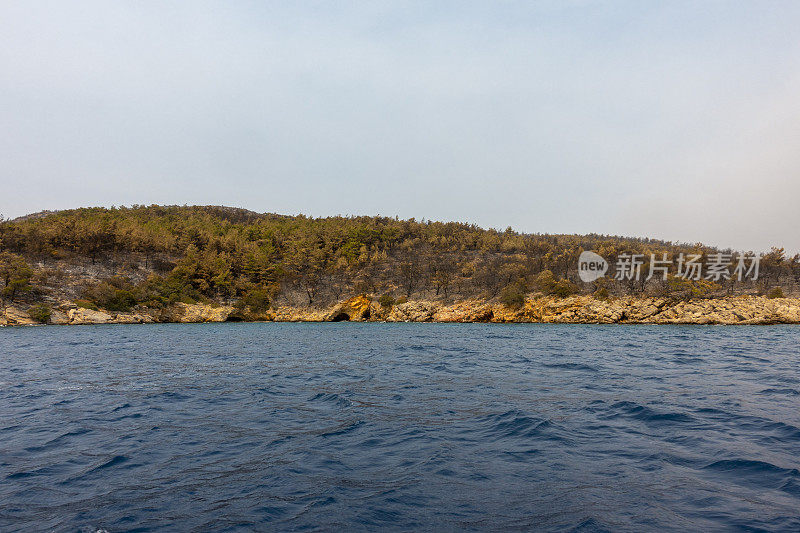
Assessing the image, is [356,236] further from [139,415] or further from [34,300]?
[139,415]

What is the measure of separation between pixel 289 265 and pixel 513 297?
42.9 metres

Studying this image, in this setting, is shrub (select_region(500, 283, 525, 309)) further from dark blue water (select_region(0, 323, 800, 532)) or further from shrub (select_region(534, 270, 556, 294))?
dark blue water (select_region(0, 323, 800, 532))

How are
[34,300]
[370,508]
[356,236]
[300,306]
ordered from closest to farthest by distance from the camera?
[370,508], [34,300], [300,306], [356,236]

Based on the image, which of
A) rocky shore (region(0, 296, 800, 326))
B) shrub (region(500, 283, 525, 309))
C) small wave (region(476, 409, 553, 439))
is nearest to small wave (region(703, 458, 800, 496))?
small wave (region(476, 409, 553, 439))

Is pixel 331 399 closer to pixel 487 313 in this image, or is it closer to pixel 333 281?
pixel 487 313

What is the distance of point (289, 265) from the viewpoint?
7969 cm

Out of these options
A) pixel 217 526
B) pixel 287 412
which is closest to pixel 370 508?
pixel 217 526

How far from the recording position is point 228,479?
6031mm

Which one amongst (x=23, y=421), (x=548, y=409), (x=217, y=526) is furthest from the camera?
(x=548, y=409)

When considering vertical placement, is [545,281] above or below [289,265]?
above

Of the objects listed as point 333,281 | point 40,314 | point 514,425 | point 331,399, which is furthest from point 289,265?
point 514,425

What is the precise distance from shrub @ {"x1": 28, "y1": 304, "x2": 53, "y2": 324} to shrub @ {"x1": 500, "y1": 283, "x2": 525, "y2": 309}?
57.8 metres

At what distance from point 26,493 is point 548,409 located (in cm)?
968

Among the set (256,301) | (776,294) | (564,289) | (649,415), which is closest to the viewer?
(649,415)
